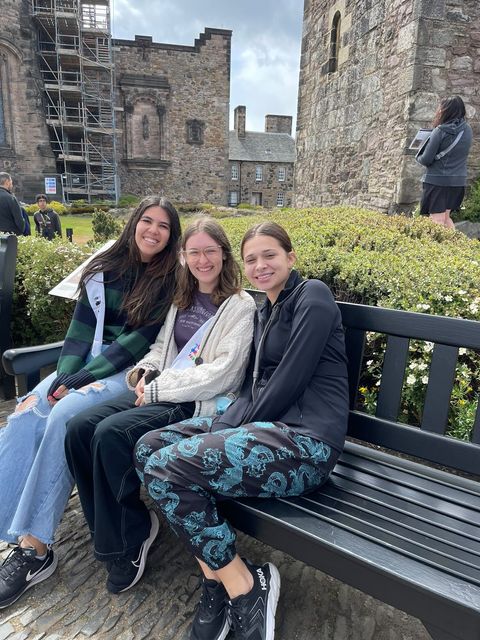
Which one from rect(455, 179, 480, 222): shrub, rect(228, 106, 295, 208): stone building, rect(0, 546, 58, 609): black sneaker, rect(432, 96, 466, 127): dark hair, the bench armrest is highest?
rect(228, 106, 295, 208): stone building

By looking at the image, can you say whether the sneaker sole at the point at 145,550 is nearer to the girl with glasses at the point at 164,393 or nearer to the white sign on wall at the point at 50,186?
the girl with glasses at the point at 164,393

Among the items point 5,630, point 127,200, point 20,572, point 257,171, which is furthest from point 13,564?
point 257,171

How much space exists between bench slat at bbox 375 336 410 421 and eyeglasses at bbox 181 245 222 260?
3.06 feet

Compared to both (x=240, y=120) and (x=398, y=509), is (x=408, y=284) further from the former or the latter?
(x=240, y=120)

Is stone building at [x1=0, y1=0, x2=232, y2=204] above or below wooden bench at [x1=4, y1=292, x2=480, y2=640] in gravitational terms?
above

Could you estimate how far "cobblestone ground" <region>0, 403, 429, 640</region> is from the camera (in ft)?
6.09

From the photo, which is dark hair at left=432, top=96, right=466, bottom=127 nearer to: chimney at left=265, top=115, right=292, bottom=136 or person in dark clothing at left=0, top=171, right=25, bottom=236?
person in dark clothing at left=0, top=171, right=25, bottom=236

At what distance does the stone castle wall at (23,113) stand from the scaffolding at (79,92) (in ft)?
2.70

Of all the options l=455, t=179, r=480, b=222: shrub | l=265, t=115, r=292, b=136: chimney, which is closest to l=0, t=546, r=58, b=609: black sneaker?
l=455, t=179, r=480, b=222: shrub

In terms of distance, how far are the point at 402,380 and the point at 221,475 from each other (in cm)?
97

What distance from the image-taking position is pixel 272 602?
5.92 feet

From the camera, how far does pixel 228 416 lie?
2068 millimetres

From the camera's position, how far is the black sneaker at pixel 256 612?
5.66ft

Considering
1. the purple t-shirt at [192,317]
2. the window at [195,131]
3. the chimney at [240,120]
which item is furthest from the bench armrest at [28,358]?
the chimney at [240,120]
